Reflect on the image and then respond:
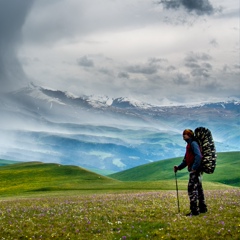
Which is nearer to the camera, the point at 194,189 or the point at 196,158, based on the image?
the point at 196,158

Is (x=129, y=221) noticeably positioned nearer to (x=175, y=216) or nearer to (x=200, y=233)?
(x=175, y=216)

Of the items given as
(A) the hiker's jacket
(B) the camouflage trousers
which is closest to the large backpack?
(A) the hiker's jacket

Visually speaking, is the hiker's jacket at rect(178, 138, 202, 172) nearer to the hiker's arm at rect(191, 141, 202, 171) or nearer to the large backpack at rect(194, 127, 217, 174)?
the hiker's arm at rect(191, 141, 202, 171)

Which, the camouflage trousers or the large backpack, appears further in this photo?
the camouflage trousers

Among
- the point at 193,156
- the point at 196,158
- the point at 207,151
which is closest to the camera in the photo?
the point at 196,158

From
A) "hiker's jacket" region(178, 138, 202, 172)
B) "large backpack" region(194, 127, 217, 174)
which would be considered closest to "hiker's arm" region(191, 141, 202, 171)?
"hiker's jacket" region(178, 138, 202, 172)

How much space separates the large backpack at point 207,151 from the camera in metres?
22.4

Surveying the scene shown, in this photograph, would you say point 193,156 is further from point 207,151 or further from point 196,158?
point 207,151

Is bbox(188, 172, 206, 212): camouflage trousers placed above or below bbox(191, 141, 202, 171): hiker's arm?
below

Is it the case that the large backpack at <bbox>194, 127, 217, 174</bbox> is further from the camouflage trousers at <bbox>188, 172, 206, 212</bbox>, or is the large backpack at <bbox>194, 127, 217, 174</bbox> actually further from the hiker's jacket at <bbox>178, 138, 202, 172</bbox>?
the camouflage trousers at <bbox>188, 172, 206, 212</bbox>

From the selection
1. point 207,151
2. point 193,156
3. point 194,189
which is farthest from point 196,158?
point 194,189

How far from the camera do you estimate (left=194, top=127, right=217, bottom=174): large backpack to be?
22375mm

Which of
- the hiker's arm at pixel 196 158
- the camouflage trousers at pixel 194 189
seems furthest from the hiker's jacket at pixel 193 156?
the camouflage trousers at pixel 194 189

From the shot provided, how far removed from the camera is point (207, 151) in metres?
22.6
